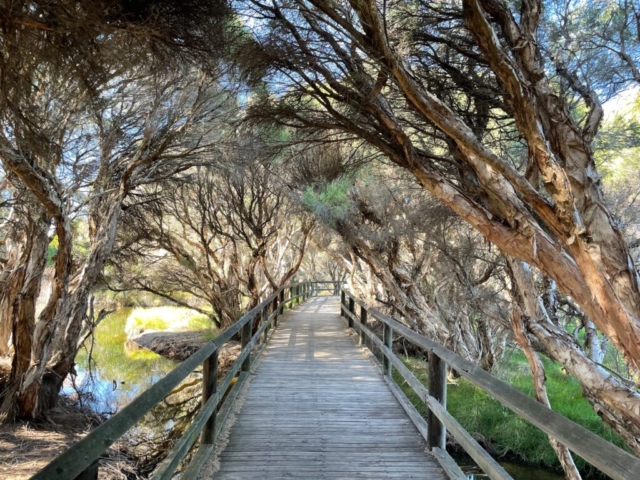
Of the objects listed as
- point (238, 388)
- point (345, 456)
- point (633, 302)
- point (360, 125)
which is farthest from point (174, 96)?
point (633, 302)

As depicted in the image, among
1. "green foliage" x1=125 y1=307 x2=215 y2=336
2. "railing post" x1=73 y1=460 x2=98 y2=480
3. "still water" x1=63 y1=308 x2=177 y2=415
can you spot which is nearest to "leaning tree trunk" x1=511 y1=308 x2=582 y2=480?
"railing post" x1=73 y1=460 x2=98 y2=480

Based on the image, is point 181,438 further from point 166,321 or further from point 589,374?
point 166,321

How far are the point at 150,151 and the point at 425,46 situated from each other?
5.32 meters

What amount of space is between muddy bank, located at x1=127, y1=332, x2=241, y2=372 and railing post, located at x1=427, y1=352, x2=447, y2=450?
458 inches

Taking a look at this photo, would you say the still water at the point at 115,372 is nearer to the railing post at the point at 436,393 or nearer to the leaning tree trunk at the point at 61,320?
the leaning tree trunk at the point at 61,320

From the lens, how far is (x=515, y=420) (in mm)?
10422

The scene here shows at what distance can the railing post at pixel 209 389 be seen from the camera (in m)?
3.66

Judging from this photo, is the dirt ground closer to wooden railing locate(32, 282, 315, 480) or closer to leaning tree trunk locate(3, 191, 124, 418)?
leaning tree trunk locate(3, 191, 124, 418)

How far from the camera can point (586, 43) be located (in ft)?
18.9

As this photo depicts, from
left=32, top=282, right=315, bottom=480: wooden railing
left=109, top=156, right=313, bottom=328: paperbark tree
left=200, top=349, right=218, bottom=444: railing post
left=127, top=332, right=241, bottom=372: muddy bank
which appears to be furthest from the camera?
left=127, top=332, right=241, bottom=372: muddy bank

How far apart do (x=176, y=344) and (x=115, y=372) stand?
2.27m

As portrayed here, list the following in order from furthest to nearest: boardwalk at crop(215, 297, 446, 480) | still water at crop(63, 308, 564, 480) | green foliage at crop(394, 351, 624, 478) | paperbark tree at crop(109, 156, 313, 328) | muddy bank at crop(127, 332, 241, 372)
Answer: muddy bank at crop(127, 332, 241, 372), paperbark tree at crop(109, 156, 313, 328), green foliage at crop(394, 351, 624, 478), still water at crop(63, 308, 564, 480), boardwalk at crop(215, 297, 446, 480)

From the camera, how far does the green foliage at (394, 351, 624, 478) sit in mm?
9781

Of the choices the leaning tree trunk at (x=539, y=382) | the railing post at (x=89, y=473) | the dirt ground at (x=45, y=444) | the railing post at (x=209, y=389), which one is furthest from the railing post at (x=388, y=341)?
the railing post at (x=89, y=473)
